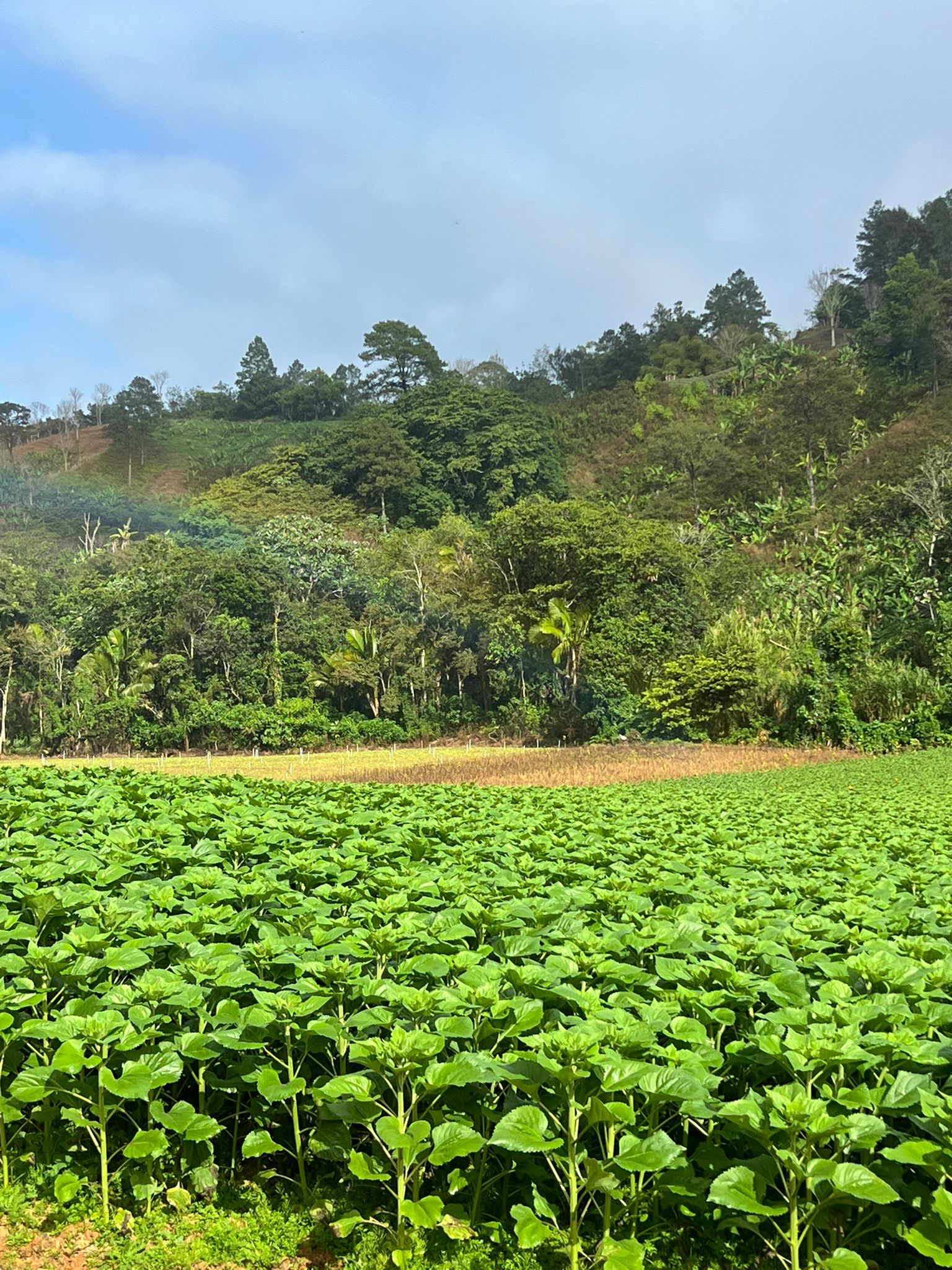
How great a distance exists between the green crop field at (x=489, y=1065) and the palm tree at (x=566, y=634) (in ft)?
85.5

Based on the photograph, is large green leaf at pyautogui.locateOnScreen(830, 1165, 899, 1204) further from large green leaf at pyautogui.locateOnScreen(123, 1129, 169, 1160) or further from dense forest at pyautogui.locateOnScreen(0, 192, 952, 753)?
dense forest at pyautogui.locateOnScreen(0, 192, 952, 753)

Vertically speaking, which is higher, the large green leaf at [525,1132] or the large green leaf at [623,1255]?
the large green leaf at [525,1132]

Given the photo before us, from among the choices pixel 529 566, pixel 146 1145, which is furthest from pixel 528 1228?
pixel 529 566

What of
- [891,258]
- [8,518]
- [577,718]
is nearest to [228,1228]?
[577,718]

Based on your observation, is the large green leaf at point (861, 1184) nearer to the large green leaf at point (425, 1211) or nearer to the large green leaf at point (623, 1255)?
the large green leaf at point (623, 1255)

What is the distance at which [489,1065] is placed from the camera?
7.97ft

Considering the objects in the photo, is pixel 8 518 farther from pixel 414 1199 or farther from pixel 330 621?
pixel 414 1199

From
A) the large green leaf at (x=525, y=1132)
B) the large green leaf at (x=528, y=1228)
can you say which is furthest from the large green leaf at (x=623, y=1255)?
the large green leaf at (x=525, y=1132)

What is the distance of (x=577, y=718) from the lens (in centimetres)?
3150

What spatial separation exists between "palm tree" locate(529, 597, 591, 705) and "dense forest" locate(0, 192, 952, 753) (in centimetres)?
10

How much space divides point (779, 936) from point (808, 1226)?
139 cm

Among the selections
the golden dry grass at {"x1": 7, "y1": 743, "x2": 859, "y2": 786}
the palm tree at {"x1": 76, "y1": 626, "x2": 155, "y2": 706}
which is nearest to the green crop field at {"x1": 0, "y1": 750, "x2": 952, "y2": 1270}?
the golden dry grass at {"x1": 7, "y1": 743, "x2": 859, "y2": 786}

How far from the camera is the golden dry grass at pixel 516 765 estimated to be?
61.9 ft

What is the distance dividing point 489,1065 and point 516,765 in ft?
63.0
